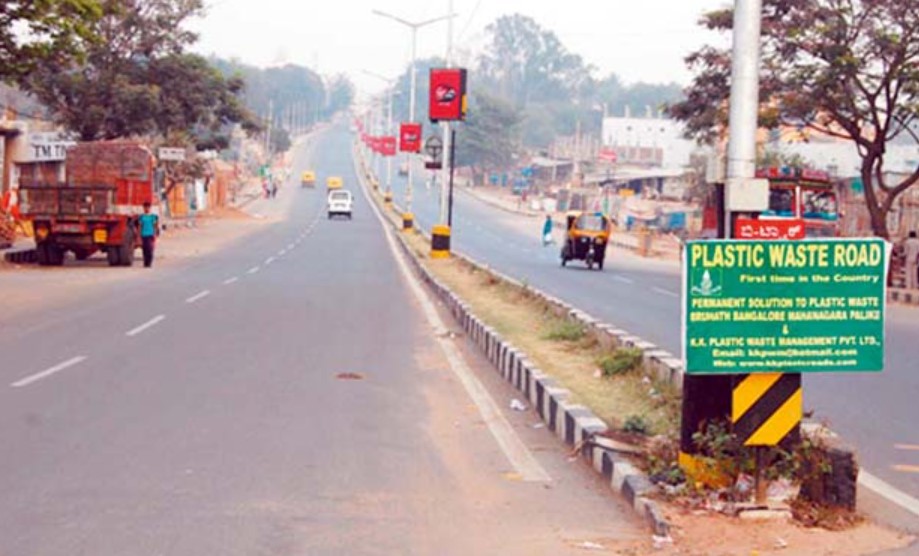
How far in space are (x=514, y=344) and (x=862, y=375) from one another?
3883 mm

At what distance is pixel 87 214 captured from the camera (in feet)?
101

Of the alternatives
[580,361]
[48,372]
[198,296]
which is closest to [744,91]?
[580,361]

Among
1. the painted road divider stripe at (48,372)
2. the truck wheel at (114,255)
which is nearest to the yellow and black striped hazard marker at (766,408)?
the painted road divider stripe at (48,372)

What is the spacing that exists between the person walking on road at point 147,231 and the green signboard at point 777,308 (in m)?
25.1

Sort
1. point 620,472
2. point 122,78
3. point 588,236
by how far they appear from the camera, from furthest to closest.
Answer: point 122,78 < point 588,236 < point 620,472

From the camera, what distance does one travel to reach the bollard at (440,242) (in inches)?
1489

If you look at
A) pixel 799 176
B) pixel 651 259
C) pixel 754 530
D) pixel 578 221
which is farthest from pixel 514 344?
pixel 651 259

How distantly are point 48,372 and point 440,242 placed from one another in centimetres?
2544

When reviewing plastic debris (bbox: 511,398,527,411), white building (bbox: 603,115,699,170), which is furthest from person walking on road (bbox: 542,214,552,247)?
white building (bbox: 603,115,699,170)

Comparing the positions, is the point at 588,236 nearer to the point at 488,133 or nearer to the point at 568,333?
the point at 568,333

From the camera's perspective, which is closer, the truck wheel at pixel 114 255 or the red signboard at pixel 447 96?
the truck wheel at pixel 114 255

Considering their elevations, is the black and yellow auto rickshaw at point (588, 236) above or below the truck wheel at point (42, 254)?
above

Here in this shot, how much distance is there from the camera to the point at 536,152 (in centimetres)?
16238

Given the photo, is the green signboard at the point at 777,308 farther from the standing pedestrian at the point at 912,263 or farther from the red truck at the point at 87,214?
the standing pedestrian at the point at 912,263
